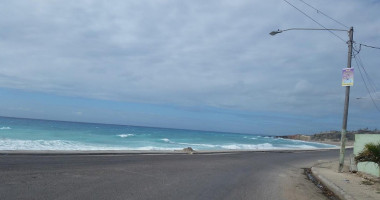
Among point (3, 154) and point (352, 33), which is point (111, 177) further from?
point (352, 33)

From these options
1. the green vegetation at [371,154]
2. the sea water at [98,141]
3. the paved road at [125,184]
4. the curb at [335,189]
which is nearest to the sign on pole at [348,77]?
the green vegetation at [371,154]

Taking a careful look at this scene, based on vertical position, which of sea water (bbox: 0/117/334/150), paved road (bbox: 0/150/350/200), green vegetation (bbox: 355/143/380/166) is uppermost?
green vegetation (bbox: 355/143/380/166)

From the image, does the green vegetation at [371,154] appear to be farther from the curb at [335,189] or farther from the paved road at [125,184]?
the paved road at [125,184]

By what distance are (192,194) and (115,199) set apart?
2.09 meters

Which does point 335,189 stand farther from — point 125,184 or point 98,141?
point 98,141

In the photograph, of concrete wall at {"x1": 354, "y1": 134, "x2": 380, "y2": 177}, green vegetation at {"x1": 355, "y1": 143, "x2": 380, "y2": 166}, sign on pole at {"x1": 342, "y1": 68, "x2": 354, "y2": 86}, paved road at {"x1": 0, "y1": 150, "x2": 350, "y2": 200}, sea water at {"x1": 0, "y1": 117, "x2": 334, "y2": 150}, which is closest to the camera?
paved road at {"x1": 0, "y1": 150, "x2": 350, "y2": 200}

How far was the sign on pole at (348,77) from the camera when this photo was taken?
16312 mm

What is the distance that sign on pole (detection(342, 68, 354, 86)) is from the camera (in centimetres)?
1631

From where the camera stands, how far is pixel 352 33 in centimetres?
1711

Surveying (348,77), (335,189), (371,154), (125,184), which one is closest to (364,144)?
(371,154)

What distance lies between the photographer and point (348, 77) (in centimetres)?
1647

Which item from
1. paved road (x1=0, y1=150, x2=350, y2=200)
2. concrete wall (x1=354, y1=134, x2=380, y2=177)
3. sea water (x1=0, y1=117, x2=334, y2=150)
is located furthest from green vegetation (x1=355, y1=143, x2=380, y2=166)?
sea water (x1=0, y1=117, x2=334, y2=150)

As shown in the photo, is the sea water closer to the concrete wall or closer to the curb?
the curb

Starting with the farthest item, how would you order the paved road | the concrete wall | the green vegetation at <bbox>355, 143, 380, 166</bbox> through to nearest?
the concrete wall, the green vegetation at <bbox>355, 143, 380, 166</bbox>, the paved road
